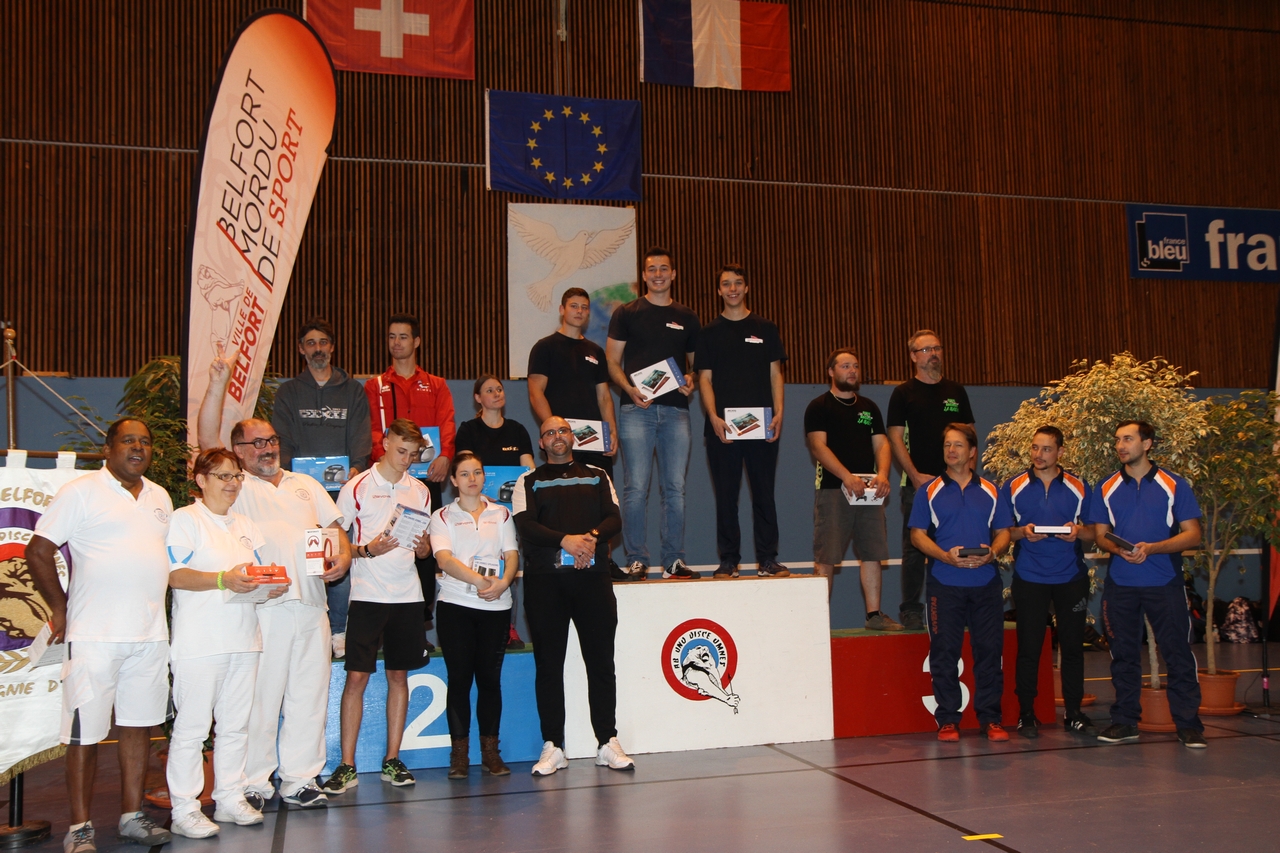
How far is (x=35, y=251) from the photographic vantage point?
9.59m

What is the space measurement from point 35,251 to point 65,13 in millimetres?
2477

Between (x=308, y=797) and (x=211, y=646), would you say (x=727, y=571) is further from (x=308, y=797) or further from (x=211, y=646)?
A: (x=211, y=646)

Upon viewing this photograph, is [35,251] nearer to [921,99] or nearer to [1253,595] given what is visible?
[921,99]

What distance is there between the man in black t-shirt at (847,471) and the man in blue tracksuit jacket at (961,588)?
0.44 m

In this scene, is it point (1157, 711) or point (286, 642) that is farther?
point (1157, 711)

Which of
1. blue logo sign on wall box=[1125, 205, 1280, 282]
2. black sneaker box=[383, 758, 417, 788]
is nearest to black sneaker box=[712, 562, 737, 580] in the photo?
black sneaker box=[383, 758, 417, 788]

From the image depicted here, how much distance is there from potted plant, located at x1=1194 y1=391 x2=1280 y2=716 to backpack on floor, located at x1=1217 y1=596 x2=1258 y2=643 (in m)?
5.09

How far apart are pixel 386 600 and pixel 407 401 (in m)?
1.34

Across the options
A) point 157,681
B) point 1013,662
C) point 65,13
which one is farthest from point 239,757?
point 65,13

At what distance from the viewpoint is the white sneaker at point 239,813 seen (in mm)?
4234

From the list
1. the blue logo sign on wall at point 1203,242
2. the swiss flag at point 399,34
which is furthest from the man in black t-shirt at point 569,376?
the blue logo sign on wall at point 1203,242

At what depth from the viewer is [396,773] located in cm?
499

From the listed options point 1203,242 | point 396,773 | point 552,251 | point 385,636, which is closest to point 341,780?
point 396,773

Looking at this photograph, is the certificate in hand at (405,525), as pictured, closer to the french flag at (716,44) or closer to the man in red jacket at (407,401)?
the man in red jacket at (407,401)
